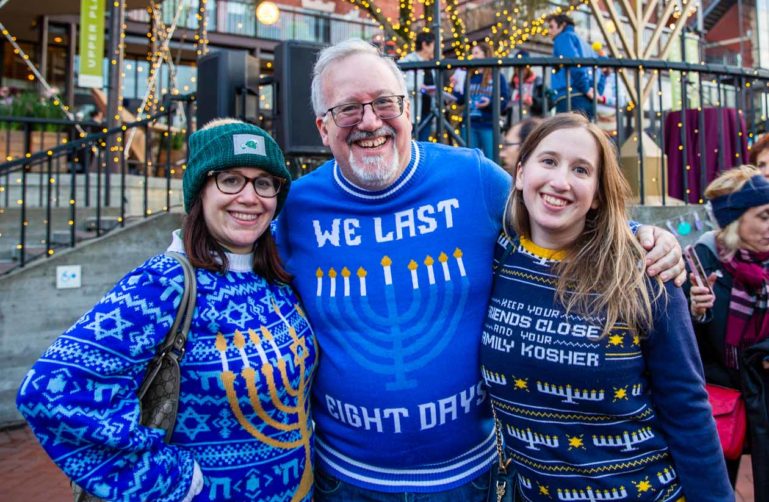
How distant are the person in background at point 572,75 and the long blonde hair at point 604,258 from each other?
4468mm

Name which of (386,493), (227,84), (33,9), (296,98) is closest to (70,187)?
(227,84)

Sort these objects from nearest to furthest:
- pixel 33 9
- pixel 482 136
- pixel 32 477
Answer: pixel 32 477 → pixel 482 136 → pixel 33 9

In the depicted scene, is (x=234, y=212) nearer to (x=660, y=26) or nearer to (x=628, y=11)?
(x=628, y=11)

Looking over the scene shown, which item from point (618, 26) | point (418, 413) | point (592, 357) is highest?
point (618, 26)

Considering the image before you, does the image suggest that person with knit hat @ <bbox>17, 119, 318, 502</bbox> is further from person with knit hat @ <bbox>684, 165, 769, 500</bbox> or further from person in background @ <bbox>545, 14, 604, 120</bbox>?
person in background @ <bbox>545, 14, 604, 120</bbox>

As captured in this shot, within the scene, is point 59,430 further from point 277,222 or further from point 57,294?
point 57,294

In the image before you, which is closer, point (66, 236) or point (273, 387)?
point (273, 387)

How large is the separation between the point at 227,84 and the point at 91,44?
603 cm

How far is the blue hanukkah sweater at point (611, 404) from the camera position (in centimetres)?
168

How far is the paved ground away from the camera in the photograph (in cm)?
380

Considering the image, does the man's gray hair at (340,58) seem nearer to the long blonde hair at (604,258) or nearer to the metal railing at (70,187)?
the long blonde hair at (604,258)

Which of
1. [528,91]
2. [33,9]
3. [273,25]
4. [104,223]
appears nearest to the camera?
[104,223]

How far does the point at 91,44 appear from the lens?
31.1ft

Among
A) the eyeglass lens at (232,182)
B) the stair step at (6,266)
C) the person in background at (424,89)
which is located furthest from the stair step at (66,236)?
the eyeglass lens at (232,182)
